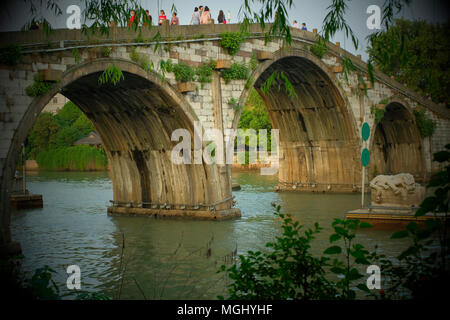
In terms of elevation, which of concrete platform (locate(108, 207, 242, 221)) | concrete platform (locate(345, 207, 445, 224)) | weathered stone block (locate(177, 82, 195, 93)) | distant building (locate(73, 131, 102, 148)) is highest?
distant building (locate(73, 131, 102, 148))

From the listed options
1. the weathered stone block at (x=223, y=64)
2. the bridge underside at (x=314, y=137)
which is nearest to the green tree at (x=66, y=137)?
the bridge underside at (x=314, y=137)

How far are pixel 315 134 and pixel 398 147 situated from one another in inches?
348

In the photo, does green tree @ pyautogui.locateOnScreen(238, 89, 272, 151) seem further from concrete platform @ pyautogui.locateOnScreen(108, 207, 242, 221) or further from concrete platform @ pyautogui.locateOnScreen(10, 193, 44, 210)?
concrete platform @ pyautogui.locateOnScreen(108, 207, 242, 221)

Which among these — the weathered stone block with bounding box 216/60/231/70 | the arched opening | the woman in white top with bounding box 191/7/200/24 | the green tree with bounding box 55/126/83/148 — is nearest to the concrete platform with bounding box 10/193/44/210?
the woman in white top with bounding box 191/7/200/24

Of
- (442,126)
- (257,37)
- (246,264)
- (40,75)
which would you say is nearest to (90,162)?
(442,126)

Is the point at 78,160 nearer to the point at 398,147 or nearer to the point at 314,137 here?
the point at 314,137

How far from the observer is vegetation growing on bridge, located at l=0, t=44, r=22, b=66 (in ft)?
34.3

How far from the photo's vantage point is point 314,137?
24.2 metres

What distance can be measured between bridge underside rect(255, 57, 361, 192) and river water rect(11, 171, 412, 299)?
9.73ft

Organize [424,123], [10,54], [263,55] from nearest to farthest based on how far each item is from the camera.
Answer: [10,54], [263,55], [424,123]

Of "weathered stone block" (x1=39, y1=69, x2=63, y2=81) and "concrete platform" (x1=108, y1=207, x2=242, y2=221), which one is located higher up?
"weathered stone block" (x1=39, y1=69, x2=63, y2=81)

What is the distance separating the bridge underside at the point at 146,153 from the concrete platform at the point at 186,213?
0.03m

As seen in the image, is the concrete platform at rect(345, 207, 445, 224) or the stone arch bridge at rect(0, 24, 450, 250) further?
the concrete platform at rect(345, 207, 445, 224)

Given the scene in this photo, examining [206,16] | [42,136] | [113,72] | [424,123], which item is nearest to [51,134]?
[42,136]
